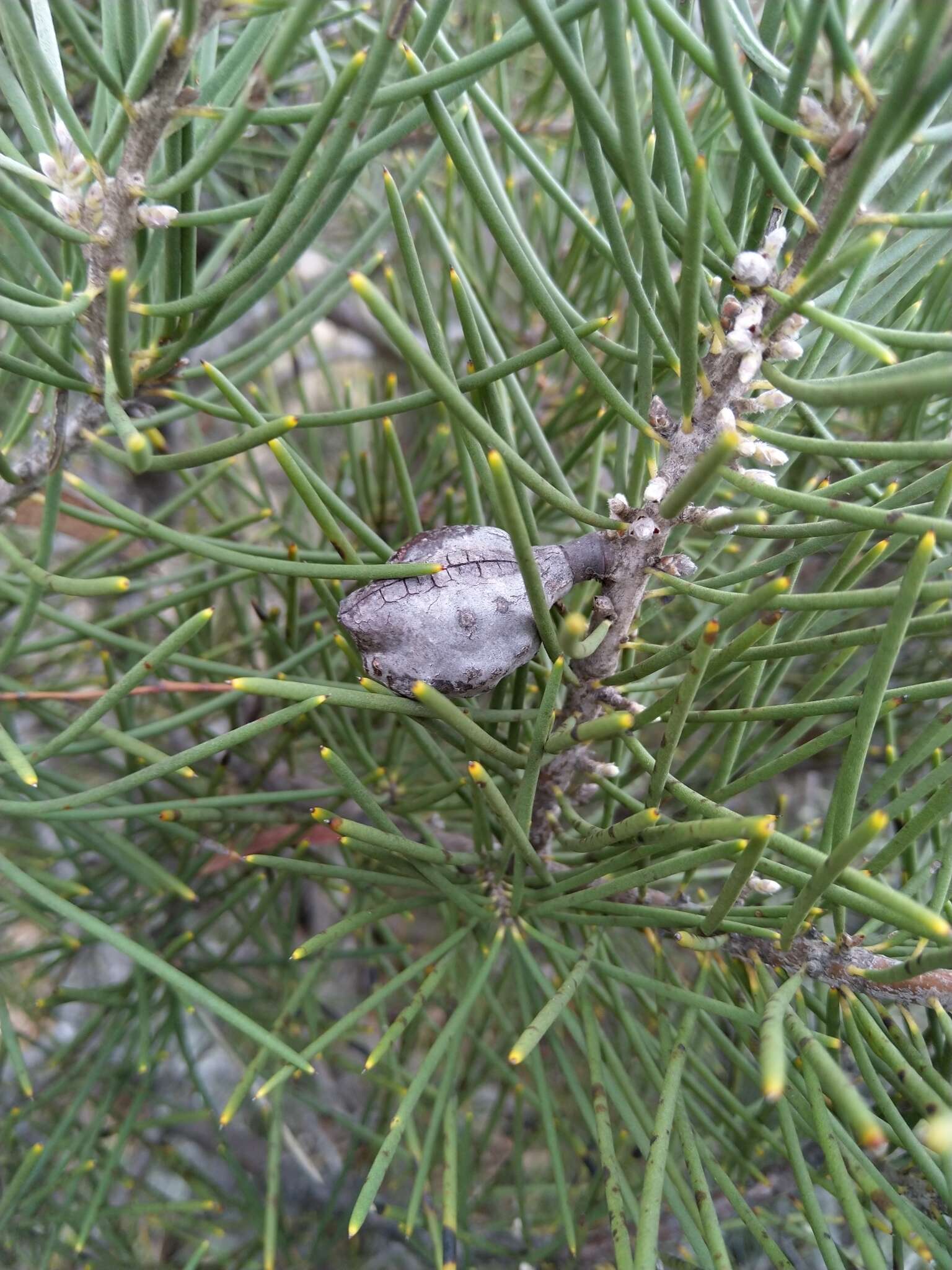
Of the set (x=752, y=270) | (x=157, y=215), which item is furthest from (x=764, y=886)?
(x=157, y=215)

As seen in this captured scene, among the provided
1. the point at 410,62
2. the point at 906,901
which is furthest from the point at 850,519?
the point at 410,62

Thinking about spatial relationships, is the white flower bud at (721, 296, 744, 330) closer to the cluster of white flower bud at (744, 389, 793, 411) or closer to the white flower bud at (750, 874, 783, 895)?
the cluster of white flower bud at (744, 389, 793, 411)

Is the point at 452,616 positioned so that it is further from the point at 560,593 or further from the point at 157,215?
the point at 157,215

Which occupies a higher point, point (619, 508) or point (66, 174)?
point (66, 174)

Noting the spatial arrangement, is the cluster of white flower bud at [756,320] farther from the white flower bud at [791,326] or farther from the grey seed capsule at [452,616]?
the grey seed capsule at [452,616]

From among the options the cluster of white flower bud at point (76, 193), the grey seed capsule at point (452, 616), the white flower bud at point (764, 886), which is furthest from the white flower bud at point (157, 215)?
the white flower bud at point (764, 886)

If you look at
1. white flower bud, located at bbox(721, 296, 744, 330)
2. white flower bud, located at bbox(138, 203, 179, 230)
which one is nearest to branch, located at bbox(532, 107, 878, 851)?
white flower bud, located at bbox(721, 296, 744, 330)

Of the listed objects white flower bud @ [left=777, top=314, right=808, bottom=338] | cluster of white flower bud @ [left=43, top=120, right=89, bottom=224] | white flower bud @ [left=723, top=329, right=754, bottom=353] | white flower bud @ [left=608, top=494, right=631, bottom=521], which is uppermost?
cluster of white flower bud @ [left=43, top=120, right=89, bottom=224]
